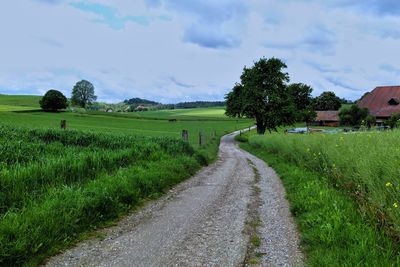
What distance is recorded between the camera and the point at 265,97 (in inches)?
2564

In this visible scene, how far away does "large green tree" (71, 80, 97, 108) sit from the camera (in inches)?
5586

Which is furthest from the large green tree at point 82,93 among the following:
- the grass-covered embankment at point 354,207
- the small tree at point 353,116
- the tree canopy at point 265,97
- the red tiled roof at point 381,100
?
the grass-covered embankment at point 354,207

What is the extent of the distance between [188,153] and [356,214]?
14033 mm

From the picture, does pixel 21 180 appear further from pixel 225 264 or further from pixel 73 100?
pixel 73 100

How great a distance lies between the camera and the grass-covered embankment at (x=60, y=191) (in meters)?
6.17

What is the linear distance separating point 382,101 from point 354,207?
80092 millimetres

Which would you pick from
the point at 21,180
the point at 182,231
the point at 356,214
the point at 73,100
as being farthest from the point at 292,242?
the point at 73,100

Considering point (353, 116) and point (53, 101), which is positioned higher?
point (53, 101)

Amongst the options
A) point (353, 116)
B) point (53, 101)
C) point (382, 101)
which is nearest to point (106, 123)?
point (53, 101)

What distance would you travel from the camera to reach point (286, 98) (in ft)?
214

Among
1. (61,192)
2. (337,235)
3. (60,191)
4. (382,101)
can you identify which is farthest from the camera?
(382,101)

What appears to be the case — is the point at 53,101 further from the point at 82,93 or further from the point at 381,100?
the point at 381,100

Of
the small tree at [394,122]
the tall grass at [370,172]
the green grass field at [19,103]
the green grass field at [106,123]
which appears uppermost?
the green grass field at [19,103]

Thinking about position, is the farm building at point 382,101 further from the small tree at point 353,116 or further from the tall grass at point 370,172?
the tall grass at point 370,172
